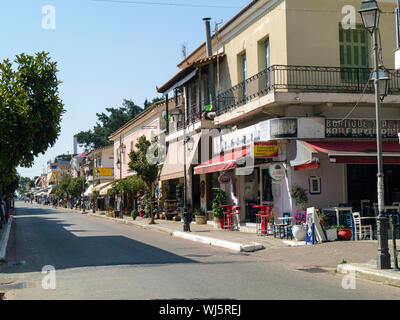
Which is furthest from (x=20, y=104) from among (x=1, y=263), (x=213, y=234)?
(x=213, y=234)

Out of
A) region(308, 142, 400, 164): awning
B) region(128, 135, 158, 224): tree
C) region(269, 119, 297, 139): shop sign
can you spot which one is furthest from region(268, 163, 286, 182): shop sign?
region(128, 135, 158, 224): tree

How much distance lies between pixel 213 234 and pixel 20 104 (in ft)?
28.6

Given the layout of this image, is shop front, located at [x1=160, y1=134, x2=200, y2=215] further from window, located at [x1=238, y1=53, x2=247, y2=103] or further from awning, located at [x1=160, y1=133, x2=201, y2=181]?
window, located at [x1=238, y1=53, x2=247, y2=103]

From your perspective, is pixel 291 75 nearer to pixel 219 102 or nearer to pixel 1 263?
pixel 219 102

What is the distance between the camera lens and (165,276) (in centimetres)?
1000

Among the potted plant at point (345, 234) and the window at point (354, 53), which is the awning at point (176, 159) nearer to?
the window at point (354, 53)

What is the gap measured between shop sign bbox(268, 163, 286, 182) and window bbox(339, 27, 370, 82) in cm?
412

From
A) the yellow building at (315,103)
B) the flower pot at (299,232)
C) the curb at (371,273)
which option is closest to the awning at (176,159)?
the yellow building at (315,103)

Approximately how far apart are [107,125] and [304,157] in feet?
231

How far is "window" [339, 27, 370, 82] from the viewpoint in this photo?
18250 millimetres

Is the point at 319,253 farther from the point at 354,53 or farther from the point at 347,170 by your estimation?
the point at 354,53

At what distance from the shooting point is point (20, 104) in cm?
1628

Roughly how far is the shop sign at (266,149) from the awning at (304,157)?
98 cm

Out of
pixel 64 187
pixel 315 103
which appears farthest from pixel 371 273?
pixel 64 187
